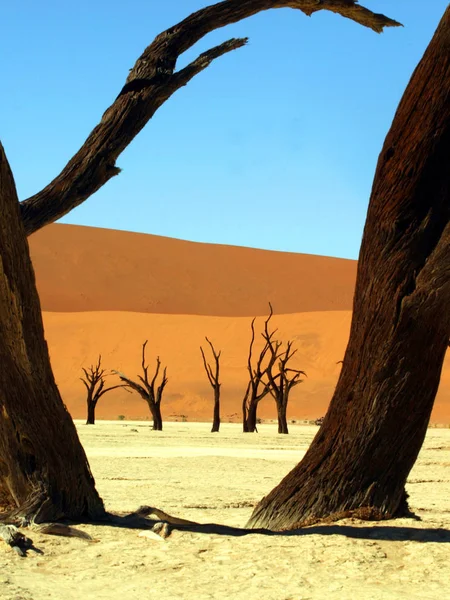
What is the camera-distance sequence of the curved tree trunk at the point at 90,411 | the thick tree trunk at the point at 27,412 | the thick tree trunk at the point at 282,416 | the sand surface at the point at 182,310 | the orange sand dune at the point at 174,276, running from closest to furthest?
the thick tree trunk at the point at 27,412, the thick tree trunk at the point at 282,416, the curved tree trunk at the point at 90,411, the sand surface at the point at 182,310, the orange sand dune at the point at 174,276

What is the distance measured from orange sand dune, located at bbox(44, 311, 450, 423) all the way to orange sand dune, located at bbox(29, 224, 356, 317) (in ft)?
54.8

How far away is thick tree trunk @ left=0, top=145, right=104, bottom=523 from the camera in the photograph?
5117mm

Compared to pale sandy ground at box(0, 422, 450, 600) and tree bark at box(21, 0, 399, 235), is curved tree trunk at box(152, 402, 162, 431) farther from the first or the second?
tree bark at box(21, 0, 399, 235)

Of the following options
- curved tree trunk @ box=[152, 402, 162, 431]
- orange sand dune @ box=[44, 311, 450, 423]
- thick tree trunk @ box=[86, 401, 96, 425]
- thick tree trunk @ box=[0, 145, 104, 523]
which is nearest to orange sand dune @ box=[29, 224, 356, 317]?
orange sand dune @ box=[44, 311, 450, 423]

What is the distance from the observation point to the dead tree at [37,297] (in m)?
5.17

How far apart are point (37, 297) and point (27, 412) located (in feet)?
2.07

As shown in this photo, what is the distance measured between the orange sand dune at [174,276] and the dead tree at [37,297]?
70672mm

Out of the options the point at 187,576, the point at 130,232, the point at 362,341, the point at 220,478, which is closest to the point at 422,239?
the point at 362,341

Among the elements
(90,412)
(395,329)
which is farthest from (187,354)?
(395,329)

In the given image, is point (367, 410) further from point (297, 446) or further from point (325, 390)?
point (325, 390)

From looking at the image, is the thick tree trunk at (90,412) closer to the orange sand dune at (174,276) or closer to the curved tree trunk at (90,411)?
the curved tree trunk at (90,411)

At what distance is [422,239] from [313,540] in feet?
6.24

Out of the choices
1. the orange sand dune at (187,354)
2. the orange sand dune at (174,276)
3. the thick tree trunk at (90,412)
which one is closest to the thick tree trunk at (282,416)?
the thick tree trunk at (90,412)

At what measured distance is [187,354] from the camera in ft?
180
